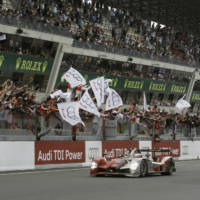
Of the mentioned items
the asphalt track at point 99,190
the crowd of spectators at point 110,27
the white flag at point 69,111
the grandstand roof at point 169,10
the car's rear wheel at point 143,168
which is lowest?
the asphalt track at point 99,190

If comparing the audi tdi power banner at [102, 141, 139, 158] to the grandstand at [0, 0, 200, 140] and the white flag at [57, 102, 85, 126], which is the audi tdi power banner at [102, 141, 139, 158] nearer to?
the grandstand at [0, 0, 200, 140]

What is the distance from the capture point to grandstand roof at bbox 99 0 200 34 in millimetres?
47281

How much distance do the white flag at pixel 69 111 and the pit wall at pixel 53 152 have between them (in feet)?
4.11

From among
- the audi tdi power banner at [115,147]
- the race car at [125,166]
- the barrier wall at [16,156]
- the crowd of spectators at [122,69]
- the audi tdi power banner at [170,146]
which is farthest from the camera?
the crowd of spectators at [122,69]

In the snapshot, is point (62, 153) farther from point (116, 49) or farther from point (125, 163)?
point (116, 49)

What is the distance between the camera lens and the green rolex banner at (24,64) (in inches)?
1235

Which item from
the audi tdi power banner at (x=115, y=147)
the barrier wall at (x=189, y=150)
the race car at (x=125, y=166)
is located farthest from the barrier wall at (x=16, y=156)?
the barrier wall at (x=189, y=150)

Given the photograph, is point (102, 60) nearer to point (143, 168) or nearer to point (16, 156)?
point (16, 156)

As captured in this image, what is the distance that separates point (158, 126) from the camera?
29.2 meters

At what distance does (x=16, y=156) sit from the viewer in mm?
20359

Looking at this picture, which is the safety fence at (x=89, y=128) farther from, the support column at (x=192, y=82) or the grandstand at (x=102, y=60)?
the support column at (x=192, y=82)

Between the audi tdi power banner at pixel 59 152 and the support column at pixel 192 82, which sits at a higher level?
the support column at pixel 192 82

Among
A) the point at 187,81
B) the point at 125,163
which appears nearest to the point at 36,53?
the point at 125,163

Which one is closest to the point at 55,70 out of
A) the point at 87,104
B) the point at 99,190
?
the point at 87,104
